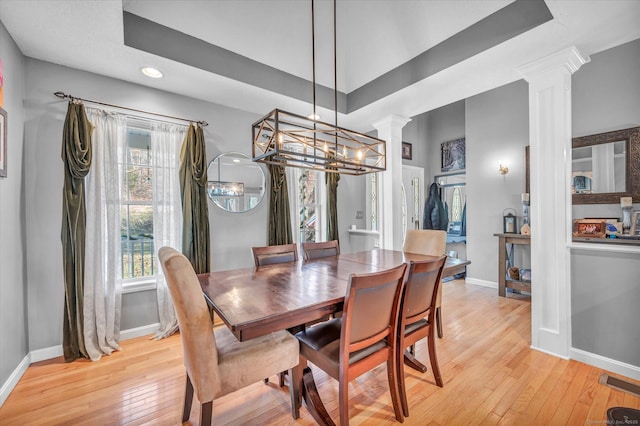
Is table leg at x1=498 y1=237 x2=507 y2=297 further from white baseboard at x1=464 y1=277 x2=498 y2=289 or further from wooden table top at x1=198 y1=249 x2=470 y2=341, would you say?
wooden table top at x1=198 y1=249 x2=470 y2=341

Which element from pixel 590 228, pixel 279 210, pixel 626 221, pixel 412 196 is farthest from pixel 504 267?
pixel 279 210

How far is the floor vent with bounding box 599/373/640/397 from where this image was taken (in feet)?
6.23

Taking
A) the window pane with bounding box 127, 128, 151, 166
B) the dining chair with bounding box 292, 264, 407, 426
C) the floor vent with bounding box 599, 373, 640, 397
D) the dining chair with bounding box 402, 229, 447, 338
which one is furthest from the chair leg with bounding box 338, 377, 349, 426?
the window pane with bounding box 127, 128, 151, 166

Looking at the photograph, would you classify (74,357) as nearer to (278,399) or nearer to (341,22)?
(278,399)

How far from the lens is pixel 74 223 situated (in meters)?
2.39

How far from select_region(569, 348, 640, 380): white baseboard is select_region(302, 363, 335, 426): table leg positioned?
7.34 feet

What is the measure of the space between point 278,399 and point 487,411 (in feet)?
4.46

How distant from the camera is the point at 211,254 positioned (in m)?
3.22

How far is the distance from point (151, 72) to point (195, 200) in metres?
1.29

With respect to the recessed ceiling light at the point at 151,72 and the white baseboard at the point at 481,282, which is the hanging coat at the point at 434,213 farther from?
the recessed ceiling light at the point at 151,72

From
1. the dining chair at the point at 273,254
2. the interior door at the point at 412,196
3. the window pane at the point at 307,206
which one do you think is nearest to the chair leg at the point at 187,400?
the dining chair at the point at 273,254

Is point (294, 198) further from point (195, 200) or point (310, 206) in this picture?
point (195, 200)

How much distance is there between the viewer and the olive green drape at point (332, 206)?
13.7ft

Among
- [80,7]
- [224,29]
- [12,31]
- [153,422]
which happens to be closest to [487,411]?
[153,422]
